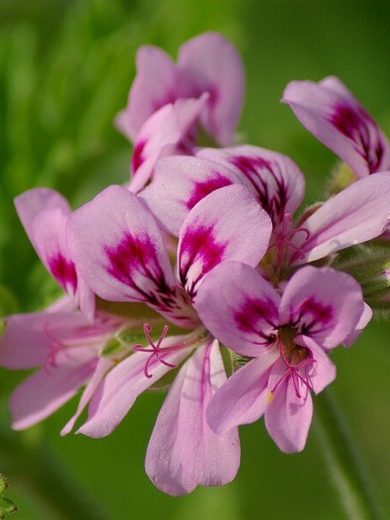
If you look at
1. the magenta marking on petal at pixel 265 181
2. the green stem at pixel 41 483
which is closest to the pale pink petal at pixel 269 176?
the magenta marking on petal at pixel 265 181

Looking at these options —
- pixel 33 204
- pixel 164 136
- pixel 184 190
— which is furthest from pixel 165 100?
pixel 184 190

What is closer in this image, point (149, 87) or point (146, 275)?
point (146, 275)

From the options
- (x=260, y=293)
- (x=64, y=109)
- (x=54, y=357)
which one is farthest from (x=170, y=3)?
(x=260, y=293)

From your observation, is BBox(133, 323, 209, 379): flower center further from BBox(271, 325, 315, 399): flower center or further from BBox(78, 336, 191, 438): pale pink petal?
BBox(271, 325, 315, 399): flower center

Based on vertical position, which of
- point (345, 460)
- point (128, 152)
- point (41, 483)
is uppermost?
point (128, 152)

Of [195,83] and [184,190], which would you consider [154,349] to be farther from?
[195,83]

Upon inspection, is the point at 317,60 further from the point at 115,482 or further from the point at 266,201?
the point at 266,201

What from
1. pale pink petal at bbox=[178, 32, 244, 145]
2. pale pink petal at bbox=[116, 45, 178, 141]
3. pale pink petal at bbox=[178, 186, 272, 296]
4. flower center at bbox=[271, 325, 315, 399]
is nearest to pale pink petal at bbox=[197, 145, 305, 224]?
pale pink petal at bbox=[178, 186, 272, 296]
